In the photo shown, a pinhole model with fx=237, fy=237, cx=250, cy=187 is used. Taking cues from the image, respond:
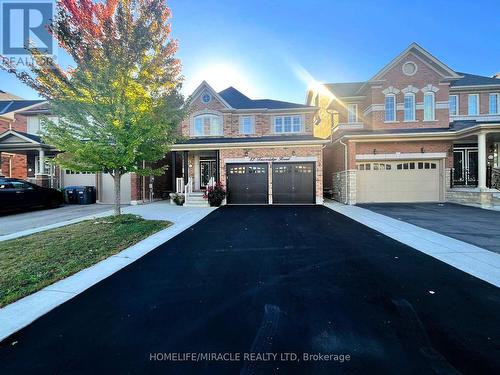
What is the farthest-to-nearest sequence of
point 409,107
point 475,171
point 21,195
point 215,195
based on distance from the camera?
point 475,171 < point 409,107 < point 215,195 < point 21,195

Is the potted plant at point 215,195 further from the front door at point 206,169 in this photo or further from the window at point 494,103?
the window at point 494,103

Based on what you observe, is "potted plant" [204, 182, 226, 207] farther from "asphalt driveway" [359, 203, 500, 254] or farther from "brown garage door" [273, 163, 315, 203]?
"asphalt driveway" [359, 203, 500, 254]

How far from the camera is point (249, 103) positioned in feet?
60.9

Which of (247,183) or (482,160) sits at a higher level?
(482,160)

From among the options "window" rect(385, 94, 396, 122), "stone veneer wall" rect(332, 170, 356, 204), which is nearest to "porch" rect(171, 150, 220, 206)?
"stone veneer wall" rect(332, 170, 356, 204)

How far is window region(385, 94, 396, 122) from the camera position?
15.6 m

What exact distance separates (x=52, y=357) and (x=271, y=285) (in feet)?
8.86

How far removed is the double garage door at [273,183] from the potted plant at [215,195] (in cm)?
103

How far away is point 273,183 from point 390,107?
30.5 feet

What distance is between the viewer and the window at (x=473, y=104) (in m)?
18.0

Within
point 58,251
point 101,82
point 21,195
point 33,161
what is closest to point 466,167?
point 101,82

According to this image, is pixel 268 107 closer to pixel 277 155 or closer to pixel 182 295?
pixel 277 155

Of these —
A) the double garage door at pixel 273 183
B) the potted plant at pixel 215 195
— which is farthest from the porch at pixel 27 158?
the double garage door at pixel 273 183

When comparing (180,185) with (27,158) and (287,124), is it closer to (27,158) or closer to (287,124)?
(287,124)
